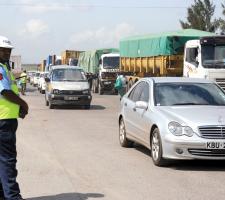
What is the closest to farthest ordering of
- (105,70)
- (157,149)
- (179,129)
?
(179,129)
(157,149)
(105,70)

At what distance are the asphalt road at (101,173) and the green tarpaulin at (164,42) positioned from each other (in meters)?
11.4

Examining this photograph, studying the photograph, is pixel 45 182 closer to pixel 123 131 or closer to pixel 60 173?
pixel 60 173

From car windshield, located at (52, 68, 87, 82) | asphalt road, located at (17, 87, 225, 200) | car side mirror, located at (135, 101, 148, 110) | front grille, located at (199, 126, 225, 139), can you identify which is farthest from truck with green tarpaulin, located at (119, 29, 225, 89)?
front grille, located at (199, 126, 225, 139)

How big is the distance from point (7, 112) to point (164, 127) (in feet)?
12.0

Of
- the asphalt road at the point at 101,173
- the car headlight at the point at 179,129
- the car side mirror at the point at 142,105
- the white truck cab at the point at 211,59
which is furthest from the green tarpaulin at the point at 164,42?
the car headlight at the point at 179,129

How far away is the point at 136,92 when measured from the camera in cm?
1199

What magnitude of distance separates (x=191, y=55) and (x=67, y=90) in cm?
547

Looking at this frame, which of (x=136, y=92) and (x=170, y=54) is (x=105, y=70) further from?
(x=136, y=92)

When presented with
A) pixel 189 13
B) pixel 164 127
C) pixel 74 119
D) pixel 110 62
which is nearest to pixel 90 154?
pixel 164 127

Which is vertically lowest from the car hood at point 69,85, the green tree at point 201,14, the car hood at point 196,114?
the car hood at point 69,85

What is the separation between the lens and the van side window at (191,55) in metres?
21.0

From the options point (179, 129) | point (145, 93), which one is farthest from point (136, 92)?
point (179, 129)

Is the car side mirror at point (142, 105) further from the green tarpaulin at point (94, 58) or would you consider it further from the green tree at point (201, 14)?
the green tree at point (201, 14)

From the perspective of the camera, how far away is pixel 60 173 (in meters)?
9.12
